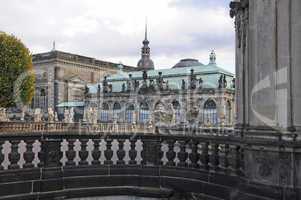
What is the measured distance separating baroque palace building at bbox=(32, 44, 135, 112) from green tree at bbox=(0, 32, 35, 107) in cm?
3856

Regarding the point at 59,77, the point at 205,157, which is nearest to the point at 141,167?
the point at 205,157

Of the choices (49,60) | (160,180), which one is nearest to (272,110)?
(160,180)

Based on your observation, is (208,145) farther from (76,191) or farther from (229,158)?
(76,191)

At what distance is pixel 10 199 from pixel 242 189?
140 inches

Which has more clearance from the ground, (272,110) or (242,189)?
(272,110)

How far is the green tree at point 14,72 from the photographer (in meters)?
38.5

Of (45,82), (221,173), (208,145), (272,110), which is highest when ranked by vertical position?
(45,82)

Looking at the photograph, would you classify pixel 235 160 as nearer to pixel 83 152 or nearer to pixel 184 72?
pixel 83 152

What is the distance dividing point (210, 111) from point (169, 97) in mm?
7954

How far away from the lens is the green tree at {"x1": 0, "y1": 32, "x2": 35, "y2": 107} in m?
38.5

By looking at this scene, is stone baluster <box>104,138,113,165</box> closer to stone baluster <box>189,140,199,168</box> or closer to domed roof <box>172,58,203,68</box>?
stone baluster <box>189,140,199,168</box>

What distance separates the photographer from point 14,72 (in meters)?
39.7

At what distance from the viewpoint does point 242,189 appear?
5.80m

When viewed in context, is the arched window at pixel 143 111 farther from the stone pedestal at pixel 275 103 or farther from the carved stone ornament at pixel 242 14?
the stone pedestal at pixel 275 103
